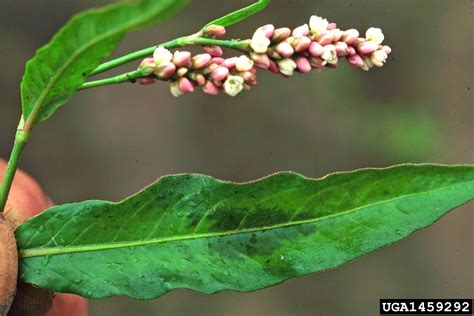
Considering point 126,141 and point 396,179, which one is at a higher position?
point 126,141

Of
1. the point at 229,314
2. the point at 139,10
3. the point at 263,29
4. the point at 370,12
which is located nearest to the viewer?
the point at 139,10

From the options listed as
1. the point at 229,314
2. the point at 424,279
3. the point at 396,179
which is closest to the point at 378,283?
the point at 424,279

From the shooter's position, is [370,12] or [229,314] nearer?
[229,314]

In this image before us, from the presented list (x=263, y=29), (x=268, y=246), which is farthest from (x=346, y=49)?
(x=268, y=246)

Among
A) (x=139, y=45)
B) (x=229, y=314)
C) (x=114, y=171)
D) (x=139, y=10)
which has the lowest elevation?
(x=229, y=314)

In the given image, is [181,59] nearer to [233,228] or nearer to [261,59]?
[261,59]

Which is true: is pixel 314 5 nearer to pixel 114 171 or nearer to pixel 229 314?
pixel 114 171

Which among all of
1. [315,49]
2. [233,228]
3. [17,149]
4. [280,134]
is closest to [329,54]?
[315,49]

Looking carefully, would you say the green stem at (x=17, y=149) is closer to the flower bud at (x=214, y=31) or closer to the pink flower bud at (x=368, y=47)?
the flower bud at (x=214, y=31)

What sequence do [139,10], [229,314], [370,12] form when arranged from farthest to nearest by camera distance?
[370,12]
[229,314]
[139,10]
